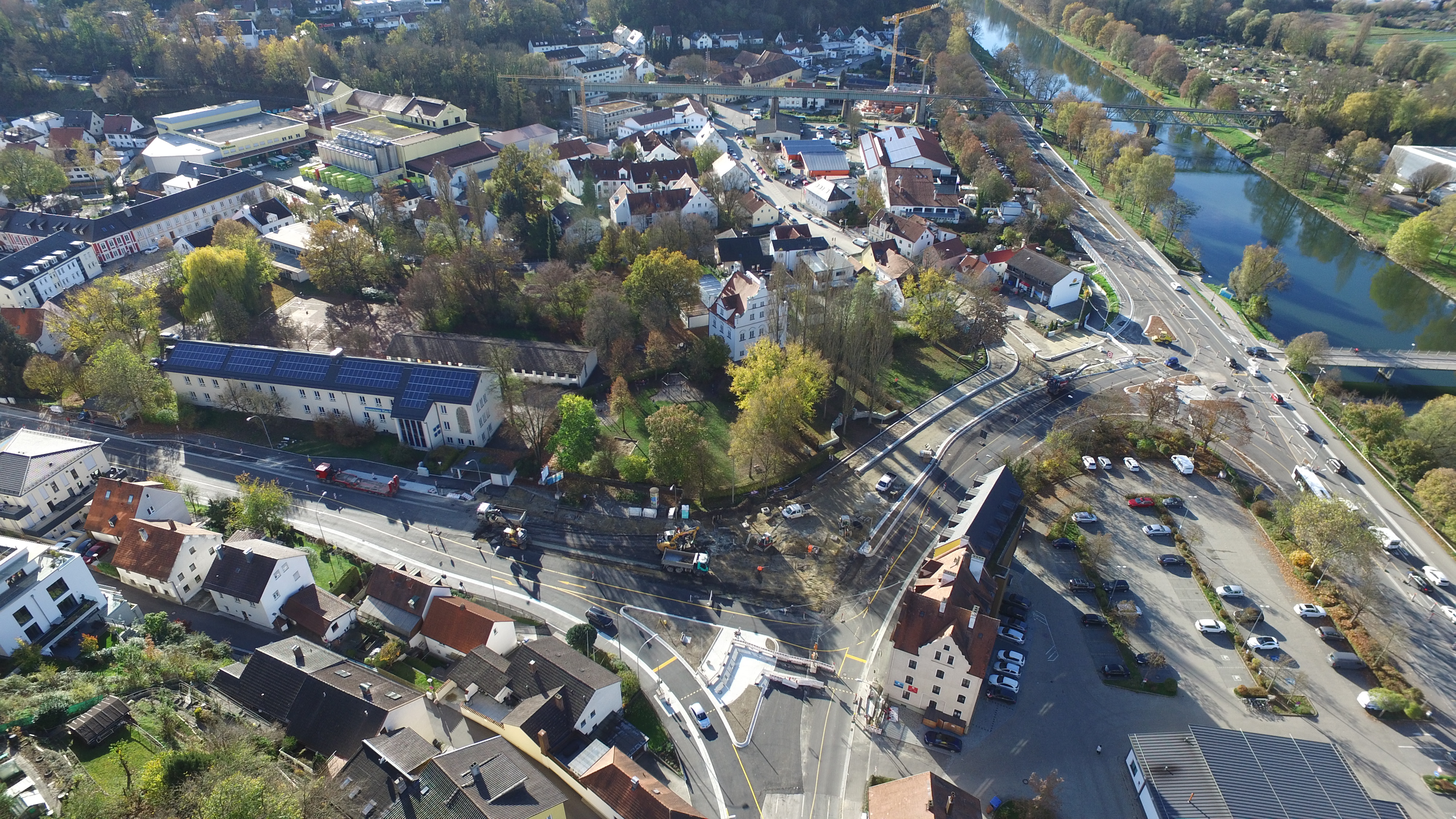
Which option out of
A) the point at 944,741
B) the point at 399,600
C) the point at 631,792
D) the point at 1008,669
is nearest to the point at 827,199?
the point at 1008,669

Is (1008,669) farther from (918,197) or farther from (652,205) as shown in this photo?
(918,197)

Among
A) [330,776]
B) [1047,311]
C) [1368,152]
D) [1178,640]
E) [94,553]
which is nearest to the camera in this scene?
[330,776]

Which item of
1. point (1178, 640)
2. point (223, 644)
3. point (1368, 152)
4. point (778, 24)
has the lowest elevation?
point (1178, 640)

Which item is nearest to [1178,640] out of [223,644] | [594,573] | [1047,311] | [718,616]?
[718,616]

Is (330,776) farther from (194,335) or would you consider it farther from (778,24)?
(778,24)

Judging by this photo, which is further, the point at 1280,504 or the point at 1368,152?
the point at 1368,152

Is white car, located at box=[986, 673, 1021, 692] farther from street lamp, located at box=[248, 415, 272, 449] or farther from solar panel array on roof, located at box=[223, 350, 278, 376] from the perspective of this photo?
solar panel array on roof, located at box=[223, 350, 278, 376]

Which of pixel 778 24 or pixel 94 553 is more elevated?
pixel 778 24
